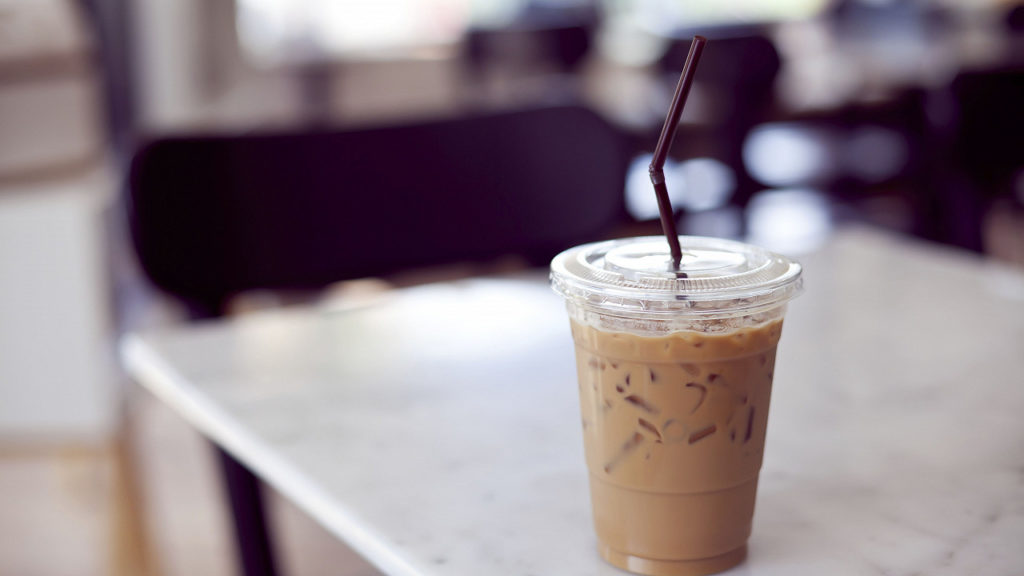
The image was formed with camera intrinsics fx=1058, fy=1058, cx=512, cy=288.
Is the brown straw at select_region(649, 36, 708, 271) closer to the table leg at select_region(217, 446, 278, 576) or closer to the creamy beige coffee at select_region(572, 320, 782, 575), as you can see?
the creamy beige coffee at select_region(572, 320, 782, 575)

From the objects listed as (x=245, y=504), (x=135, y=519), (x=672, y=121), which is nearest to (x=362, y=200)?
(x=245, y=504)

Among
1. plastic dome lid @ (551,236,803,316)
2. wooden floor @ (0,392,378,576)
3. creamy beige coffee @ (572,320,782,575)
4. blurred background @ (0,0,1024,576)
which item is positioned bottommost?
wooden floor @ (0,392,378,576)

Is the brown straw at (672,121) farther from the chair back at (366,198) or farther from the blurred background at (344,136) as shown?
the chair back at (366,198)

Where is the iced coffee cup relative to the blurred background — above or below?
above

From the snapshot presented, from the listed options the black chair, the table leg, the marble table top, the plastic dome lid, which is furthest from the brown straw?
the black chair

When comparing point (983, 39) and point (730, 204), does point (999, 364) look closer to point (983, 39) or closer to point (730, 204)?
point (730, 204)

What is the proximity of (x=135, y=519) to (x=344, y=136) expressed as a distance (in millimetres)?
1216

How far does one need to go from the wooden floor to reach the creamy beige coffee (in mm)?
1296

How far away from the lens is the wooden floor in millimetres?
1959

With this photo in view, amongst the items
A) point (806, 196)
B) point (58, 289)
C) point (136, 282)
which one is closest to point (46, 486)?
point (58, 289)

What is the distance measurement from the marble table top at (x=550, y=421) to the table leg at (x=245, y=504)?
14cm

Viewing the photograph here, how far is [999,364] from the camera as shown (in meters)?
0.84

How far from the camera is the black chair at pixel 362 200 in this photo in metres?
1.22

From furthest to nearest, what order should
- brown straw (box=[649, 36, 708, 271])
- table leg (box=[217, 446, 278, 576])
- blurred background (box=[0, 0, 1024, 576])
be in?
1. blurred background (box=[0, 0, 1024, 576])
2. table leg (box=[217, 446, 278, 576])
3. brown straw (box=[649, 36, 708, 271])
